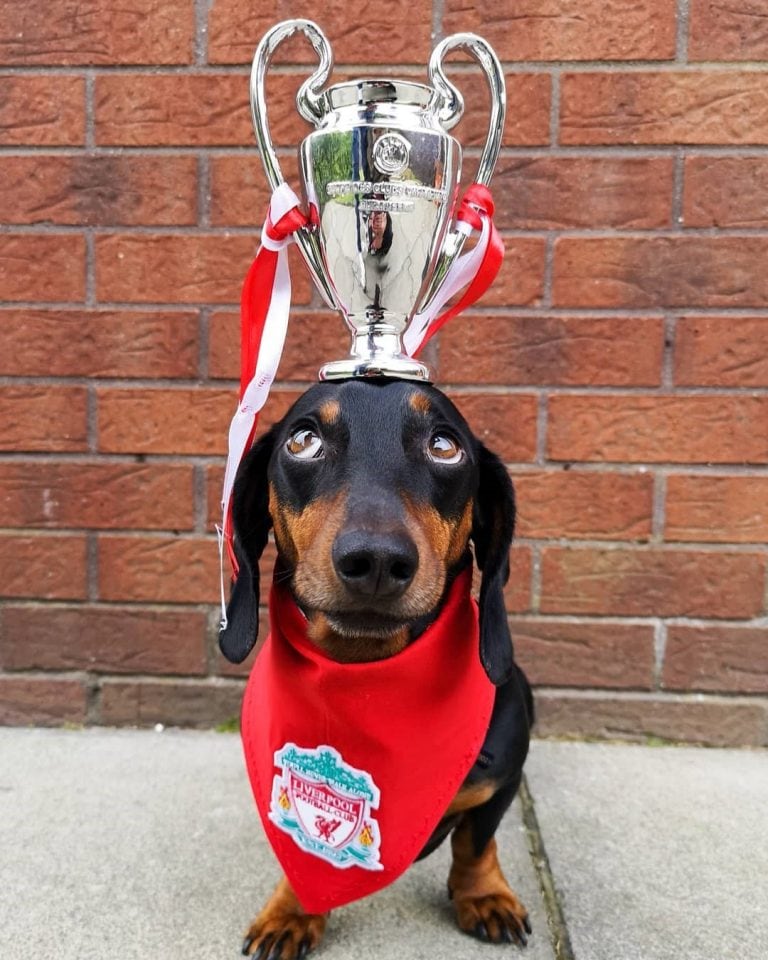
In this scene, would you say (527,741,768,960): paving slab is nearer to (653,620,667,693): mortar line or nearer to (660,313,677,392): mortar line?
(653,620,667,693): mortar line

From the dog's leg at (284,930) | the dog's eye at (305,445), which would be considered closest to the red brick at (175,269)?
the dog's eye at (305,445)

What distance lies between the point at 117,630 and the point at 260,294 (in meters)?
1.28

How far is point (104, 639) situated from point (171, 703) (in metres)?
0.28

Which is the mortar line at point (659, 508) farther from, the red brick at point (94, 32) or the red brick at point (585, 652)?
the red brick at point (94, 32)

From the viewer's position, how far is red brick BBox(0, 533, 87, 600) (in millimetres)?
2447

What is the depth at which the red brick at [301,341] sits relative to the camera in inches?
91.4

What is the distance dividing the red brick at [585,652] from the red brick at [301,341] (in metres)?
0.95

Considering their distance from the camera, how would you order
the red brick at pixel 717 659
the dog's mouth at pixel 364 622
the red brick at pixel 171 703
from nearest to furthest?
1. the dog's mouth at pixel 364 622
2. the red brick at pixel 717 659
3. the red brick at pixel 171 703

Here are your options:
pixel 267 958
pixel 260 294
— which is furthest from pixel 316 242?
pixel 267 958

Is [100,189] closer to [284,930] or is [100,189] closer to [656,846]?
[284,930]

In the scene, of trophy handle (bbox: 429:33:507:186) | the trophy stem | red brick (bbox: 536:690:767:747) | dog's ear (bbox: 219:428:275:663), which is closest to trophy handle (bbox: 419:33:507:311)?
trophy handle (bbox: 429:33:507:186)

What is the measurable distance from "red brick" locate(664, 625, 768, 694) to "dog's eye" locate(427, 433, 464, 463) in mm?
1227

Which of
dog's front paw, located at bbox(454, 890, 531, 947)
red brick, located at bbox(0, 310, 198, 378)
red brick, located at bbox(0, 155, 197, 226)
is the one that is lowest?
dog's front paw, located at bbox(454, 890, 531, 947)

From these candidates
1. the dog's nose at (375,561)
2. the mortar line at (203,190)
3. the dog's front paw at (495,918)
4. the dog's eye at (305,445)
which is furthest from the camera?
the mortar line at (203,190)
